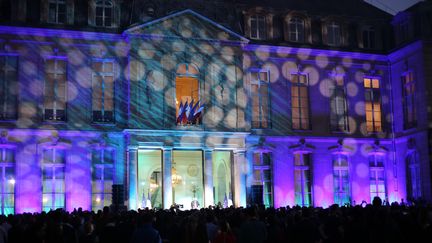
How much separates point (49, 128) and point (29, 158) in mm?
1527

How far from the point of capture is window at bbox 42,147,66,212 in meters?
26.4

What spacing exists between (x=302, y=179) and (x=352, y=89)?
5511 millimetres

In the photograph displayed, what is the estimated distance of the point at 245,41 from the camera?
28859 mm

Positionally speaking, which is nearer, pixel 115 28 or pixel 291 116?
pixel 115 28

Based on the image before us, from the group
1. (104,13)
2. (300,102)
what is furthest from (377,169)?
(104,13)

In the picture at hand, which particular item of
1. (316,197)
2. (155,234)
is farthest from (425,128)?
(155,234)

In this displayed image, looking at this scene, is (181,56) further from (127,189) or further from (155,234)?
(155,234)

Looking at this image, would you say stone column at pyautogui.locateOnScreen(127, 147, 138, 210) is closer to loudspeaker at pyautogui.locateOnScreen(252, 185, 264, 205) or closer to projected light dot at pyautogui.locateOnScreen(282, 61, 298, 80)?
loudspeaker at pyautogui.locateOnScreen(252, 185, 264, 205)

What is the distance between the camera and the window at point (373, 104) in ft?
105

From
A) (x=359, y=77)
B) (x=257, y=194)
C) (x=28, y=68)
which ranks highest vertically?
(x=359, y=77)

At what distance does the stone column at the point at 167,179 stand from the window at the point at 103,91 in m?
3.00

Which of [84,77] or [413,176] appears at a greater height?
[84,77]

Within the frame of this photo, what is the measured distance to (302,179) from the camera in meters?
30.1

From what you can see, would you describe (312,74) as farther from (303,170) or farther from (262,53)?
(303,170)
